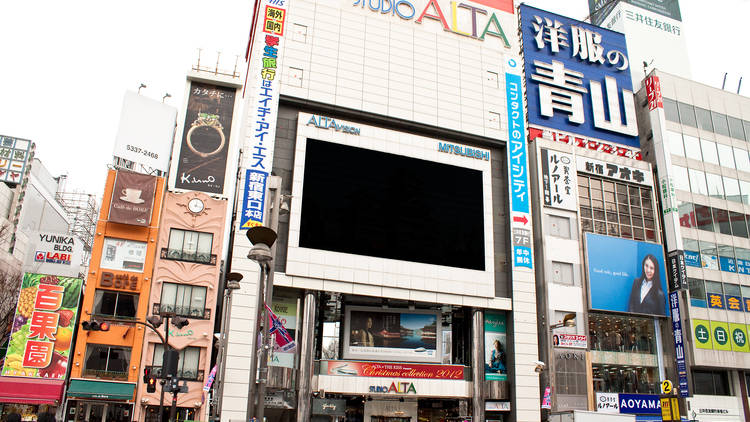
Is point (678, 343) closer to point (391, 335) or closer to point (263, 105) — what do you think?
point (391, 335)

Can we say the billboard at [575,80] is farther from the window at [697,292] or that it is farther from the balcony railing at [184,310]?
the balcony railing at [184,310]

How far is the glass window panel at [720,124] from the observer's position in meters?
53.3

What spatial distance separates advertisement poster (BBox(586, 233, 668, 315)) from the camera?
1718 inches

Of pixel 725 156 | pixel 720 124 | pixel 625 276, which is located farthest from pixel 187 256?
pixel 720 124

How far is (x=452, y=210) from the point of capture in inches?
1673

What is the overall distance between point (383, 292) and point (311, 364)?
681 cm

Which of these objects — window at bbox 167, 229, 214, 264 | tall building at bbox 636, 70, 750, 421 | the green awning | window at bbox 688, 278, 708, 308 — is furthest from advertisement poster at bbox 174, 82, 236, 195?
window at bbox 688, 278, 708, 308

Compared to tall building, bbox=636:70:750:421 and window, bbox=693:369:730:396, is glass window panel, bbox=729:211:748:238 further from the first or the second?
window, bbox=693:369:730:396

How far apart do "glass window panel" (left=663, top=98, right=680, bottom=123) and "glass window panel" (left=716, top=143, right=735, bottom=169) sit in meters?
5.14

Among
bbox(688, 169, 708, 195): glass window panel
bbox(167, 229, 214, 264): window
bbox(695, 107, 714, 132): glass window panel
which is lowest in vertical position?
bbox(167, 229, 214, 264): window

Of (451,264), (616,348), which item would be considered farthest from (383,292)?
(616,348)

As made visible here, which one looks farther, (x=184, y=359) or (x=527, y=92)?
(x=527, y=92)

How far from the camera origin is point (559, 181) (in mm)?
45531

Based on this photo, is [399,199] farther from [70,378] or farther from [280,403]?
[70,378]
